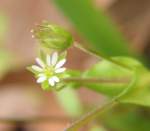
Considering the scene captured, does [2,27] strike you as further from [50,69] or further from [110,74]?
[50,69]

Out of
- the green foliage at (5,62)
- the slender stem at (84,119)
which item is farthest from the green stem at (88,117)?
the green foliage at (5,62)

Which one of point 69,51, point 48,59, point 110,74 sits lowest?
point 48,59

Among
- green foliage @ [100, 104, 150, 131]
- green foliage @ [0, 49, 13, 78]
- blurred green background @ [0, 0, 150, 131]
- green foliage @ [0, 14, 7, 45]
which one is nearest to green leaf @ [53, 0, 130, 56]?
blurred green background @ [0, 0, 150, 131]

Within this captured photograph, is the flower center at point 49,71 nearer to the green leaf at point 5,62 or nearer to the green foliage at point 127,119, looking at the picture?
the green foliage at point 127,119

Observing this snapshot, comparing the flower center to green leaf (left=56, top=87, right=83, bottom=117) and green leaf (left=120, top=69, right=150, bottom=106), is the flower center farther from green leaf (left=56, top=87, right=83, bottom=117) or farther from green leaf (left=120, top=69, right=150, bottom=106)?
green leaf (left=56, top=87, right=83, bottom=117)

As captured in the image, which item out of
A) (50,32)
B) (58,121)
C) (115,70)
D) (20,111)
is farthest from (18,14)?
(50,32)

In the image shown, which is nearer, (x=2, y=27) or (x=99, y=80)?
(x=99, y=80)

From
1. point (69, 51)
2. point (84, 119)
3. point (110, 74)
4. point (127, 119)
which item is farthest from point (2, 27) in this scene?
point (84, 119)
